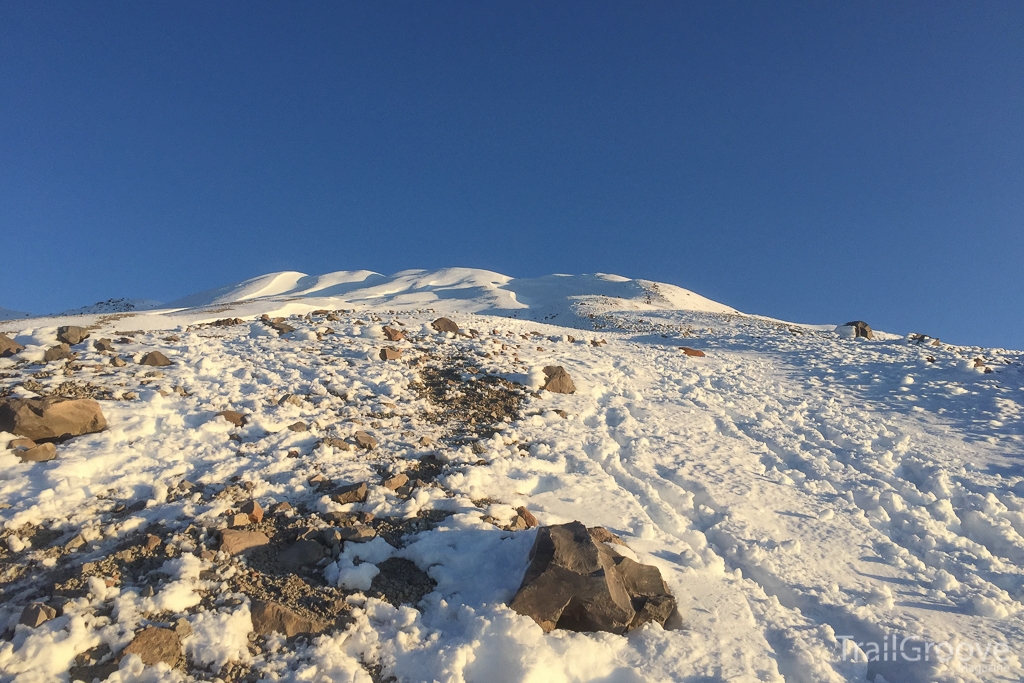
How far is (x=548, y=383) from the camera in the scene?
31.7ft

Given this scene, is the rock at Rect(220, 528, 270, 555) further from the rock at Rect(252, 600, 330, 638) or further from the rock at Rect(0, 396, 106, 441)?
the rock at Rect(0, 396, 106, 441)

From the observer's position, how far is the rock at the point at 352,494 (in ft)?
17.4

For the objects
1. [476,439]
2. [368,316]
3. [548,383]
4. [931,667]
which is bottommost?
[931,667]

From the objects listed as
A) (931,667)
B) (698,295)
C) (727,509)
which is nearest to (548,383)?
(727,509)

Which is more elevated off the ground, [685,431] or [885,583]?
[685,431]

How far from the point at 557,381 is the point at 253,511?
5753 mm

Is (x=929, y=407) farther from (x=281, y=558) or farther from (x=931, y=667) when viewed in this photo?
(x=281, y=558)

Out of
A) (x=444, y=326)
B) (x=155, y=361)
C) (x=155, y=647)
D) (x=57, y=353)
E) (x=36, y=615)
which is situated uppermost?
(x=444, y=326)

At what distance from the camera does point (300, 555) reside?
450cm

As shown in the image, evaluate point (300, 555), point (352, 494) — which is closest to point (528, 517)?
point (352, 494)

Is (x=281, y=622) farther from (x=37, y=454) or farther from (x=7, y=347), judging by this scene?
(x=7, y=347)

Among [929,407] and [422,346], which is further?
[422,346]

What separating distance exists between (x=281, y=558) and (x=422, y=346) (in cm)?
708

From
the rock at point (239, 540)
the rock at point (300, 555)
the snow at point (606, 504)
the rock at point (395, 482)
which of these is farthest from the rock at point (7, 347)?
the rock at point (300, 555)
